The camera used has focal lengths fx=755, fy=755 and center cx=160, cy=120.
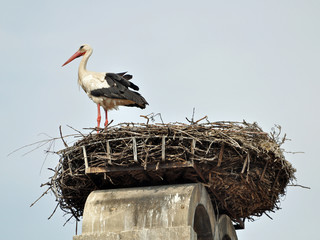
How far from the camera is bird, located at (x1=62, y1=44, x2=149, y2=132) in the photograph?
492 inches

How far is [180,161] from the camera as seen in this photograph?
10164 millimetres

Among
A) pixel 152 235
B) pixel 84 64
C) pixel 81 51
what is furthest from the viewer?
pixel 81 51

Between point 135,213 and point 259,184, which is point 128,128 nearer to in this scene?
point 135,213

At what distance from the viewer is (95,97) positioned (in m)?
12.9

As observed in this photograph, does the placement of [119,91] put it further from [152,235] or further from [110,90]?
[152,235]

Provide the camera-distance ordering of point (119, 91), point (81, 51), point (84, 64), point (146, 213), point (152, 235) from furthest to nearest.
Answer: point (81, 51) → point (84, 64) → point (119, 91) → point (146, 213) → point (152, 235)

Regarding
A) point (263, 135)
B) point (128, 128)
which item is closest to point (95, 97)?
point (128, 128)

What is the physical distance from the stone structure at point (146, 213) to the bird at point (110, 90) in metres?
2.35

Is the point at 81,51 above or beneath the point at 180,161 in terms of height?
above

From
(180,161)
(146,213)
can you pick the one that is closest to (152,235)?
(146,213)

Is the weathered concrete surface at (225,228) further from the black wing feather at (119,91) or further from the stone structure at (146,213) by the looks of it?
the black wing feather at (119,91)

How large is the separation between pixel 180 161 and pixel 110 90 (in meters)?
2.88

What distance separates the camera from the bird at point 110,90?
12.5 metres

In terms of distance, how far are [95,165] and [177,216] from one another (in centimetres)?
143
